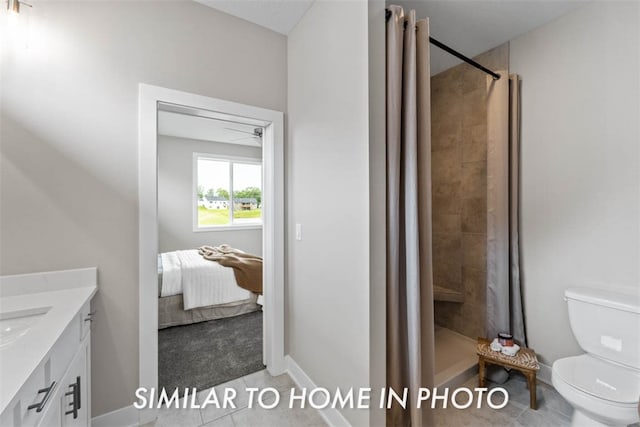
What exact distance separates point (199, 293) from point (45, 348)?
2334 millimetres

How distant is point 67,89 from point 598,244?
3.32 metres

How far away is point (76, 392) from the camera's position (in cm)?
114

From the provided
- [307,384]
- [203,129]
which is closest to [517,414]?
[307,384]

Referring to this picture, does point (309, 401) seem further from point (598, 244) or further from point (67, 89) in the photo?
point (67, 89)

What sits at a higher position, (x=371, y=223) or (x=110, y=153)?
(x=110, y=153)

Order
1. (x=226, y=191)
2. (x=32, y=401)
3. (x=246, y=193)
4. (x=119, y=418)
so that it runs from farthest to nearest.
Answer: (x=246, y=193)
(x=226, y=191)
(x=119, y=418)
(x=32, y=401)

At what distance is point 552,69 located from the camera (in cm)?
195

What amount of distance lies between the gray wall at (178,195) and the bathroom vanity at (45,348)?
11.8 ft

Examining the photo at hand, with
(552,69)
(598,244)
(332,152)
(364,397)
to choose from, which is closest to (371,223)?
(332,152)

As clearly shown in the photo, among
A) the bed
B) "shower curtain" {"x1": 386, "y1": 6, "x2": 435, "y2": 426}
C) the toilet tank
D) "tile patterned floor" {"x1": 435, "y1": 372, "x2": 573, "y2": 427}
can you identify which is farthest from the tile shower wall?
the bed

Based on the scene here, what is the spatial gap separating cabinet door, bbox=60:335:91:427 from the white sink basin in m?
0.22

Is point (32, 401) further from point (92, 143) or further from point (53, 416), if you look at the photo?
point (92, 143)

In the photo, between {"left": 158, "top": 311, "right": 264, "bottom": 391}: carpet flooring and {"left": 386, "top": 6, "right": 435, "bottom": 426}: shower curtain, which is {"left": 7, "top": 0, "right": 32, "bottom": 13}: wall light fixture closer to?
{"left": 386, "top": 6, "right": 435, "bottom": 426}: shower curtain

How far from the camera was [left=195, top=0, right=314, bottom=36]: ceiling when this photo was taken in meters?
1.80
